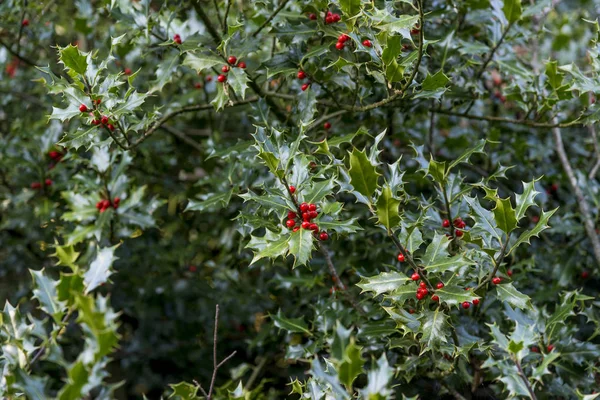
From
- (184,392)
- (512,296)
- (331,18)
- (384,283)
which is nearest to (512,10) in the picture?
(331,18)

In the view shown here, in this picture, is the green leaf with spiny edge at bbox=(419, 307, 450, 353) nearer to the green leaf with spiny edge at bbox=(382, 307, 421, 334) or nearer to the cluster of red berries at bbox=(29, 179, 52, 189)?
the green leaf with spiny edge at bbox=(382, 307, 421, 334)

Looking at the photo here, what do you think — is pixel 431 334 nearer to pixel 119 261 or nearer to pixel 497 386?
pixel 497 386

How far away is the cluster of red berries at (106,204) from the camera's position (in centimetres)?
279

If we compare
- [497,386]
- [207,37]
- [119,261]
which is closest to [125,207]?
[119,261]

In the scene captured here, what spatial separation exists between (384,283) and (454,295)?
0.69ft

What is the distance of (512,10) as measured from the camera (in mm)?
2545

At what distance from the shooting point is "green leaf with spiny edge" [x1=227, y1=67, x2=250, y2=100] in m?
2.25

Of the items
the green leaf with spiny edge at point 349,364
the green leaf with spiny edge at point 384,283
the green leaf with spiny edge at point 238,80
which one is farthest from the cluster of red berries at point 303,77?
the green leaf with spiny edge at point 349,364

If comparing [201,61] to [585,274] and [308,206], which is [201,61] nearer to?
[308,206]

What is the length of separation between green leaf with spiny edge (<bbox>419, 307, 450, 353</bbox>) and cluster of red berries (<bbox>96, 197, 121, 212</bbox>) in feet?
5.18

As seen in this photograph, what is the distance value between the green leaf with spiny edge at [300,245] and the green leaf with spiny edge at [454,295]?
419mm

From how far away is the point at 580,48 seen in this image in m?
4.37

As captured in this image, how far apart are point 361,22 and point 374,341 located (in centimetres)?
115

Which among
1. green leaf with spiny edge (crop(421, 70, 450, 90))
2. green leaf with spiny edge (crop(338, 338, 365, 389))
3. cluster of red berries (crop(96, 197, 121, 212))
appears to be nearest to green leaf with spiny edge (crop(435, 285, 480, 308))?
green leaf with spiny edge (crop(338, 338, 365, 389))
